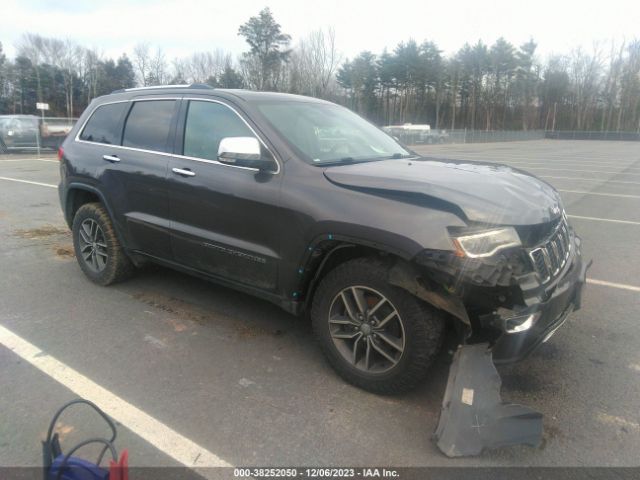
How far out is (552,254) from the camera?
287cm

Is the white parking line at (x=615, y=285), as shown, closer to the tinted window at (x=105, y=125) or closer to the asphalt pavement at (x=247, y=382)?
the asphalt pavement at (x=247, y=382)

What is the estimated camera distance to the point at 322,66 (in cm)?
5881

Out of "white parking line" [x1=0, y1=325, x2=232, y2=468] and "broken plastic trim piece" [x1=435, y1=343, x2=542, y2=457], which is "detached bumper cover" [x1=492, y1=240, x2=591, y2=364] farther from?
"white parking line" [x1=0, y1=325, x2=232, y2=468]

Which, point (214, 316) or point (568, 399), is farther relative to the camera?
point (214, 316)

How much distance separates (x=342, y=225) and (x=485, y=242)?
2.64 feet

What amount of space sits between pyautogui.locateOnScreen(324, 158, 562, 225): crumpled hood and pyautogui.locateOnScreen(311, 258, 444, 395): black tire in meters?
0.48

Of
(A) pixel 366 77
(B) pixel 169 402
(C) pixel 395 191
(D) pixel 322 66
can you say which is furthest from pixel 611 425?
(A) pixel 366 77

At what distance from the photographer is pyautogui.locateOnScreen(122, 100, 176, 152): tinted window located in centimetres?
405

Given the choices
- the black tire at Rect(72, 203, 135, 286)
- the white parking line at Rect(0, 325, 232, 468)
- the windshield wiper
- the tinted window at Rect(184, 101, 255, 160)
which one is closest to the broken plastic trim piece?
the white parking line at Rect(0, 325, 232, 468)

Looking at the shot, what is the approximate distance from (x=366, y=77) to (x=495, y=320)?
3066 inches

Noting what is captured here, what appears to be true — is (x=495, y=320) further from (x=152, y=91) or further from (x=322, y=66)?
(x=322, y=66)

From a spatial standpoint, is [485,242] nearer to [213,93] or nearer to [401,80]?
[213,93]

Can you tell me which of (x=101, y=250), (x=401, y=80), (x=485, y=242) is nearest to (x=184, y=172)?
(x=101, y=250)

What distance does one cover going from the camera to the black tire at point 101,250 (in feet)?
14.9
